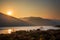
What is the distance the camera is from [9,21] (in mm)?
3205

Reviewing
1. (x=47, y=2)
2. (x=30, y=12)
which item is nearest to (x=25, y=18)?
(x=30, y=12)

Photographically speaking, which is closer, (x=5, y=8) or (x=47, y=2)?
(x=5, y=8)

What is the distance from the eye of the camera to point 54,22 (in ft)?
11.1

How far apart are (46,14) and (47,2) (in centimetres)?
26

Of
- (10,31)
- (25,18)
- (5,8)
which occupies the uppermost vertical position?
(5,8)

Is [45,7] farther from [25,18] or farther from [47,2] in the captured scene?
[25,18]

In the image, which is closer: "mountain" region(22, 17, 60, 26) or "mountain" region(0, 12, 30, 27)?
"mountain" region(0, 12, 30, 27)

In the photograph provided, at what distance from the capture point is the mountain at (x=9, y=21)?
10.4 ft

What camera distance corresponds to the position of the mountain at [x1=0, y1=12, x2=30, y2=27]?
3.17 metres

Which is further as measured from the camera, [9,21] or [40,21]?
[40,21]

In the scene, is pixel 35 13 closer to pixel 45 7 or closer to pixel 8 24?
pixel 45 7

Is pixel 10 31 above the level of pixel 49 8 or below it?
below

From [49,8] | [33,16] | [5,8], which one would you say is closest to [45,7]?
[49,8]

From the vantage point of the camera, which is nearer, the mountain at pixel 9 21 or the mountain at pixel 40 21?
the mountain at pixel 9 21
